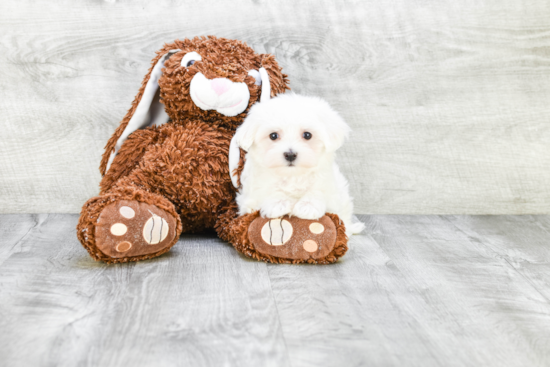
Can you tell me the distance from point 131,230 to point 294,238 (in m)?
0.35

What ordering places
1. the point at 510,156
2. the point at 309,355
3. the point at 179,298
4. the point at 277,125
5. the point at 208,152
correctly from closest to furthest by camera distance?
the point at 309,355
the point at 179,298
the point at 277,125
the point at 208,152
the point at 510,156

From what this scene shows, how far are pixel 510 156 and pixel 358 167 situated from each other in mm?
512

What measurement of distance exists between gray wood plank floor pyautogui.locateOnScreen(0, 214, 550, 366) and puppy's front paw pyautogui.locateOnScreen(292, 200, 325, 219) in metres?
0.11

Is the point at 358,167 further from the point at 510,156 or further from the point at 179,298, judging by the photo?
the point at 179,298

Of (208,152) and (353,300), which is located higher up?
(208,152)

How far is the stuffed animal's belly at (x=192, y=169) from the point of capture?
51.5 inches

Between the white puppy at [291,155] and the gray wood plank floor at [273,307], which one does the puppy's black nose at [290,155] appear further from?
the gray wood plank floor at [273,307]

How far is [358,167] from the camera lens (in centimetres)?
172

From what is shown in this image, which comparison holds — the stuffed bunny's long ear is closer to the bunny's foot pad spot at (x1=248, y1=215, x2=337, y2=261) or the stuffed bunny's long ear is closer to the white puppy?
the white puppy

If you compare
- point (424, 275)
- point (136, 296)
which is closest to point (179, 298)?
point (136, 296)

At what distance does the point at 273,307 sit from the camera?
3.13 ft

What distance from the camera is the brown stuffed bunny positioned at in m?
1.14

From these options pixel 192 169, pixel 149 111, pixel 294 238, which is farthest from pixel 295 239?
pixel 149 111

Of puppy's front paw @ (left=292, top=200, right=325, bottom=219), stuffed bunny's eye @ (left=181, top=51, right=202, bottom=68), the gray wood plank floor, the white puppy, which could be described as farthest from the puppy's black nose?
stuffed bunny's eye @ (left=181, top=51, right=202, bottom=68)
